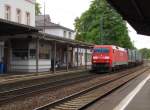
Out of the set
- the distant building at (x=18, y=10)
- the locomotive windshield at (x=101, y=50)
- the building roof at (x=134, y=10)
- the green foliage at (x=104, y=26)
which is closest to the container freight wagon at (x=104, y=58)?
the locomotive windshield at (x=101, y=50)

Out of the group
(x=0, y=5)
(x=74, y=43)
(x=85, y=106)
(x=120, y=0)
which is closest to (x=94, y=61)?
(x=74, y=43)

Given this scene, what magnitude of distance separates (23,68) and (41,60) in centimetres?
283

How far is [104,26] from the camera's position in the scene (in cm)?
9250

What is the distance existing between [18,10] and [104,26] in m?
42.1

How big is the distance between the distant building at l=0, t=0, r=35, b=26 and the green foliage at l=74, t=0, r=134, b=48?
31.5 meters

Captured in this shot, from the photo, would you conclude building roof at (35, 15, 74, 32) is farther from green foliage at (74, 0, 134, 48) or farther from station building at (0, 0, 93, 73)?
station building at (0, 0, 93, 73)

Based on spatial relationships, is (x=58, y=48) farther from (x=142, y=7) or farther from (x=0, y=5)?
(x=142, y=7)

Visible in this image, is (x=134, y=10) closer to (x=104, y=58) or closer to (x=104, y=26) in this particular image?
(x=104, y=58)

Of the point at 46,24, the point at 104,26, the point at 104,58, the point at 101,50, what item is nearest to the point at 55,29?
the point at 46,24

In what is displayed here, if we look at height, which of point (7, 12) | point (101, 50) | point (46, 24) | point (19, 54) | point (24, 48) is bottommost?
point (19, 54)

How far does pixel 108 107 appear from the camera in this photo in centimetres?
1652

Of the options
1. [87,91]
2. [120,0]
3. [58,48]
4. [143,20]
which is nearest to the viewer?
[120,0]

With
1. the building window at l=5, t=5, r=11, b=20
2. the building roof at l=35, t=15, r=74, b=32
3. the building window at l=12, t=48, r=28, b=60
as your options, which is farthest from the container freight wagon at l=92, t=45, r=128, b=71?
the building roof at l=35, t=15, r=74, b=32

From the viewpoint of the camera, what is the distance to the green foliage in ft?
298
